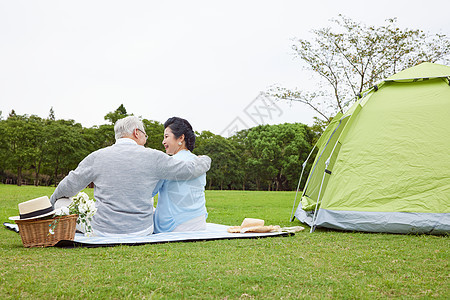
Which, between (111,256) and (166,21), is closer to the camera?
(111,256)

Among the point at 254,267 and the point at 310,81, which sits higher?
the point at 310,81

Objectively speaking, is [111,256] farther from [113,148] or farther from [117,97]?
[117,97]

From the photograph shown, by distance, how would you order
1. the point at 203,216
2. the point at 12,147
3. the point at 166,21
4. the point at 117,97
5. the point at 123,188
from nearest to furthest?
the point at 123,188 < the point at 203,216 < the point at 166,21 < the point at 12,147 < the point at 117,97

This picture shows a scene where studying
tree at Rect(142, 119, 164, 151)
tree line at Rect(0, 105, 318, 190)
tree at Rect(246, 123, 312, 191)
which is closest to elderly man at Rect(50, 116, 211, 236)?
tree line at Rect(0, 105, 318, 190)

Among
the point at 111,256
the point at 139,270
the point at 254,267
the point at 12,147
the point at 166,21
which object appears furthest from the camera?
the point at 12,147

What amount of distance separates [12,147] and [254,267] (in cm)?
3412

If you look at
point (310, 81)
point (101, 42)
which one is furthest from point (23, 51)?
point (310, 81)

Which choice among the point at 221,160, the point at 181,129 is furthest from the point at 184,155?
the point at 221,160

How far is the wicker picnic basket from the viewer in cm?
345

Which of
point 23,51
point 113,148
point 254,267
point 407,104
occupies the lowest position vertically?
point 254,267

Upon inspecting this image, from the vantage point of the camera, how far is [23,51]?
535 inches

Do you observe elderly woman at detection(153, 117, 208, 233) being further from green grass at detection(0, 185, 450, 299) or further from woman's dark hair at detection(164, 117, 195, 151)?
green grass at detection(0, 185, 450, 299)

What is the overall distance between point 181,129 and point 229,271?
2.37 m

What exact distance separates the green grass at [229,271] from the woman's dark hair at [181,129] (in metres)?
1.41
